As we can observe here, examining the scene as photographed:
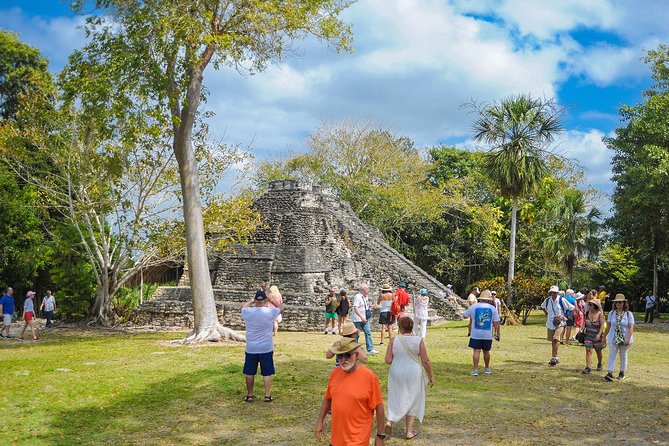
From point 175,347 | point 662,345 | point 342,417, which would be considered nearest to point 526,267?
point 662,345

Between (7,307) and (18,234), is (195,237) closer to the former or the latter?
(7,307)

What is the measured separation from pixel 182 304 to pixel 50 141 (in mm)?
6756

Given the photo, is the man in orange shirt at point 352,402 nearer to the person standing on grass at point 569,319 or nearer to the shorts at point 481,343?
the shorts at point 481,343

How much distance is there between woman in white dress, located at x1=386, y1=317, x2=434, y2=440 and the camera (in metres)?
6.48

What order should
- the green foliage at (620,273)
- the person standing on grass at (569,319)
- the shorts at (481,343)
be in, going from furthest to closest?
the green foliage at (620,273)
the person standing on grass at (569,319)
the shorts at (481,343)

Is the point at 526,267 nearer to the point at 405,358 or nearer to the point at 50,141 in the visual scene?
the point at 50,141

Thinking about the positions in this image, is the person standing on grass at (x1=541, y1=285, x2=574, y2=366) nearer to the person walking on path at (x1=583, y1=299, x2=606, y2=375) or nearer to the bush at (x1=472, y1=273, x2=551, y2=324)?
the person walking on path at (x1=583, y1=299, x2=606, y2=375)

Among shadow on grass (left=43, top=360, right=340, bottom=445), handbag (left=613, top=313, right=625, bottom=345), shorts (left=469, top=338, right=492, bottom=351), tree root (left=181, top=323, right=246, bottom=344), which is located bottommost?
shadow on grass (left=43, top=360, right=340, bottom=445)

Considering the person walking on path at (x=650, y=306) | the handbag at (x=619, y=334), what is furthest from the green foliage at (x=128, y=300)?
the person walking on path at (x=650, y=306)

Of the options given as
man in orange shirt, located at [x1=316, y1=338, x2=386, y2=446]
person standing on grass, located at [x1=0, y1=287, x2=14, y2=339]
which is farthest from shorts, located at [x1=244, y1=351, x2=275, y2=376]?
person standing on grass, located at [x1=0, y1=287, x2=14, y2=339]

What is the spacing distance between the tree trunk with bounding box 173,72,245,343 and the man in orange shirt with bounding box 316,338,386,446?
10.5 m

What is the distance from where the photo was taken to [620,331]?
10.2 m

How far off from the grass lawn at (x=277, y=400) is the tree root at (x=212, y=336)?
0.75 metres

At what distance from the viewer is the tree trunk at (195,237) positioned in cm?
1490
